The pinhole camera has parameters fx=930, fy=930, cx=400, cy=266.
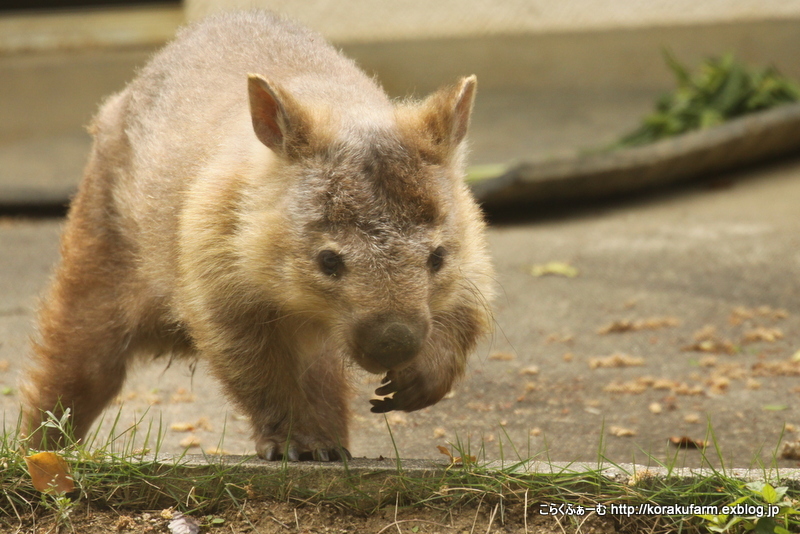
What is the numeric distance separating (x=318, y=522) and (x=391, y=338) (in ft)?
2.11

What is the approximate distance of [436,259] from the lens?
117 inches

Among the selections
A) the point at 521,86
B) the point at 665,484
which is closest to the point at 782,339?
the point at 665,484

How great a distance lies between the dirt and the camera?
283 cm

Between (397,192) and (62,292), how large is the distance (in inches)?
73.6

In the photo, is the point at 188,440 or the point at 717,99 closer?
the point at 188,440

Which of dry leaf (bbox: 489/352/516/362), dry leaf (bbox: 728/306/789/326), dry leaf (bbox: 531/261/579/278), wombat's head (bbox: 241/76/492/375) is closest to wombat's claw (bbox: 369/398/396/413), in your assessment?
wombat's head (bbox: 241/76/492/375)

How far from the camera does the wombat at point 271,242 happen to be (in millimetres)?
2877

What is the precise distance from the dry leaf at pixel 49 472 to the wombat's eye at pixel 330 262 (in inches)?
40.3

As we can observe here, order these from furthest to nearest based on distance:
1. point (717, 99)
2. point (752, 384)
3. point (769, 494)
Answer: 1. point (717, 99)
2. point (752, 384)
3. point (769, 494)

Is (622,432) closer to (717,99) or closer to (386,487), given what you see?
(386,487)

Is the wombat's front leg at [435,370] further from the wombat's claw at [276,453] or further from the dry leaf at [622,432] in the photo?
the dry leaf at [622,432]

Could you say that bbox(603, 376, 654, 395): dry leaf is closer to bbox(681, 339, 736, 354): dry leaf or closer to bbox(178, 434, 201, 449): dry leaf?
bbox(681, 339, 736, 354): dry leaf

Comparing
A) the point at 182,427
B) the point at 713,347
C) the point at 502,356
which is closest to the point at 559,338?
the point at 502,356

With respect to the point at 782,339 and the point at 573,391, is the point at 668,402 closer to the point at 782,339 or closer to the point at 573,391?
the point at 573,391
